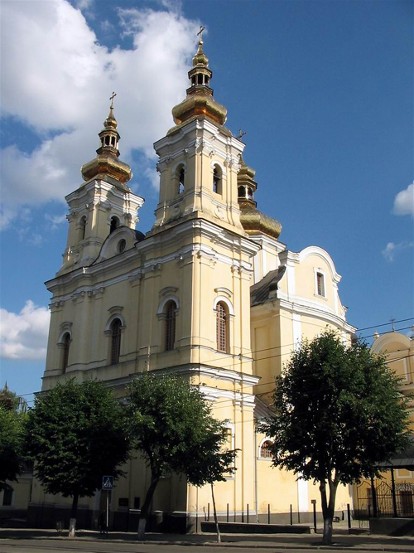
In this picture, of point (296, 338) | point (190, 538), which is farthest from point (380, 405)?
point (296, 338)

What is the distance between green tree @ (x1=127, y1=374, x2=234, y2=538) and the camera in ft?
76.3

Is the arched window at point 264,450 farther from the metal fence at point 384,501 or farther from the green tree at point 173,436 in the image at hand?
the green tree at point 173,436

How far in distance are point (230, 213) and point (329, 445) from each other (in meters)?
15.7

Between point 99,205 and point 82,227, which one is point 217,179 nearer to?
point 99,205

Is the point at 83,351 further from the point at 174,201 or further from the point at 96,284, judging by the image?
the point at 174,201

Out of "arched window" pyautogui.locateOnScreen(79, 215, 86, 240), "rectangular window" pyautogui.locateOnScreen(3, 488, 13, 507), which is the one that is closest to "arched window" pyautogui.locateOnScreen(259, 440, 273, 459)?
"arched window" pyautogui.locateOnScreen(79, 215, 86, 240)

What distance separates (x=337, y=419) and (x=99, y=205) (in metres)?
23.8

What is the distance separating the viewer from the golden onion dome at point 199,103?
35406mm

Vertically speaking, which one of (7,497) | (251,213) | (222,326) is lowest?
(7,497)

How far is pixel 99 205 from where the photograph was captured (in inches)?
1575

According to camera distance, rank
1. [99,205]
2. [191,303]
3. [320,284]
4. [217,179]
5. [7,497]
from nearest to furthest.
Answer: [191,303] → [217,179] → [320,284] → [99,205] → [7,497]

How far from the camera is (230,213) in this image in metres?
33.8

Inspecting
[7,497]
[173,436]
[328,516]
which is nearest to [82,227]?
[7,497]

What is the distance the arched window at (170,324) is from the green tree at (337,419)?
9013 mm
